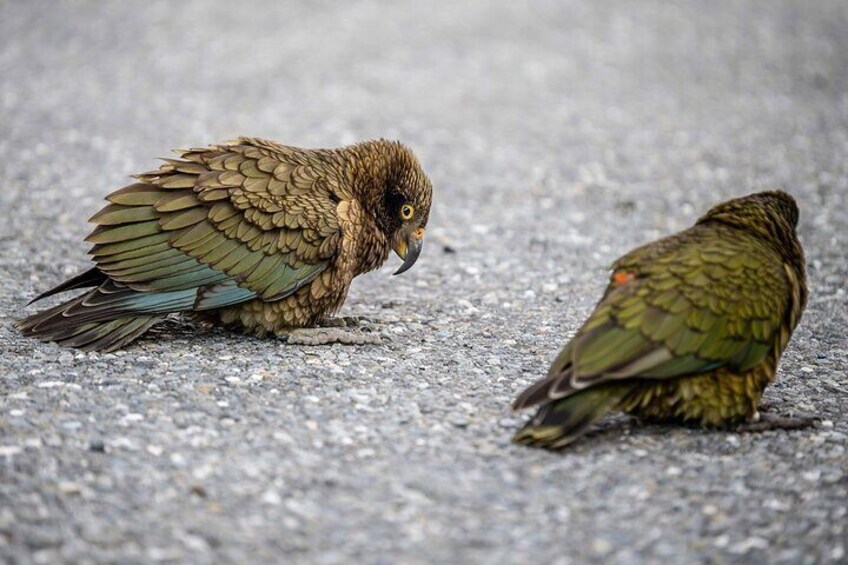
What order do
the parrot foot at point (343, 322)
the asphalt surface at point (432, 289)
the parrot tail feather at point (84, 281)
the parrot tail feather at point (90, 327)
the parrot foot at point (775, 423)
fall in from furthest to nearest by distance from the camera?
1. the parrot foot at point (343, 322)
2. the parrot tail feather at point (84, 281)
3. the parrot tail feather at point (90, 327)
4. the parrot foot at point (775, 423)
5. the asphalt surface at point (432, 289)

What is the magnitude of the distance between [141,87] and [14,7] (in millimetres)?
4418

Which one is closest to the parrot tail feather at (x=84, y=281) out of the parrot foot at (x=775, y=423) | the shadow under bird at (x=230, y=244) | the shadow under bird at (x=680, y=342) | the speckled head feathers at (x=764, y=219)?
the shadow under bird at (x=230, y=244)

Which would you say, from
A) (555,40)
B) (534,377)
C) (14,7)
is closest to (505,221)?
(534,377)

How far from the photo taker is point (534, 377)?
18.6 ft

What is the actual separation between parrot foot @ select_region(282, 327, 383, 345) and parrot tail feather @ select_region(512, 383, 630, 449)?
5.76 ft

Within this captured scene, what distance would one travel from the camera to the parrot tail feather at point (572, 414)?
449 centimetres

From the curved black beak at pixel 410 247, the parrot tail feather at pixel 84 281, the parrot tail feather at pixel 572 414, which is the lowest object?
the parrot tail feather at pixel 572 414

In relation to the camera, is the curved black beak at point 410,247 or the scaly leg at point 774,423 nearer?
the scaly leg at point 774,423

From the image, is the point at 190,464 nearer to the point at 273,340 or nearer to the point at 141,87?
the point at 273,340

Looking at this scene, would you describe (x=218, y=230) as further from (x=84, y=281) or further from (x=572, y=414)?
Answer: (x=572, y=414)

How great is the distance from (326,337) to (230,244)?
2.75ft

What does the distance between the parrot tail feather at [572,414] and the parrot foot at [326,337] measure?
1755 mm

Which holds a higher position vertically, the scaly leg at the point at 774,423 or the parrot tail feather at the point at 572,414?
the parrot tail feather at the point at 572,414

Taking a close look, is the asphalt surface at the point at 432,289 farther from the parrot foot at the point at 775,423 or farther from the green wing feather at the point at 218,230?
the green wing feather at the point at 218,230
